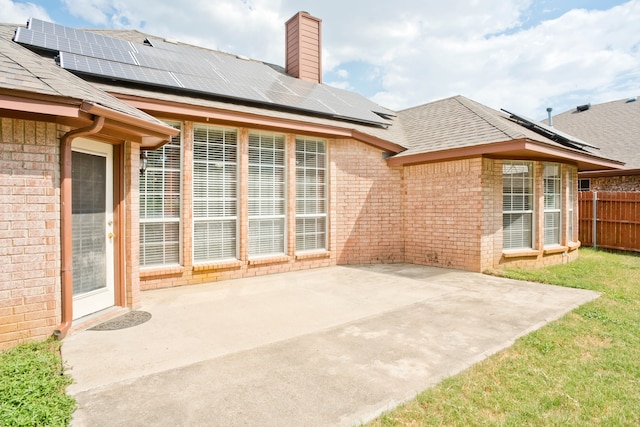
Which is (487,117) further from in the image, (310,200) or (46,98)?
(46,98)

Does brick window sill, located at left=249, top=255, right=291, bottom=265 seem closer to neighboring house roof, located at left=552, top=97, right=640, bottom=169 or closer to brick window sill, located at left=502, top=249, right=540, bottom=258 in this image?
brick window sill, located at left=502, top=249, right=540, bottom=258

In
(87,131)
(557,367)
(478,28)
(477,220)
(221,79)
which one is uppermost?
(478,28)

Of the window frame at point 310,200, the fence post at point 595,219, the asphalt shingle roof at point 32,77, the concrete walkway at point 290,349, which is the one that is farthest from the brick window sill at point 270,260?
the fence post at point 595,219

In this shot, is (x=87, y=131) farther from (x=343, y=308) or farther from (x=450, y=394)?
(x=450, y=394)

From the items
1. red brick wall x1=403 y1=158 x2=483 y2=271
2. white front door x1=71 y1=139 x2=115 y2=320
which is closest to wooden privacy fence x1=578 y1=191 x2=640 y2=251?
red brick wall x1=403 y1=158 x2=483 y2=271

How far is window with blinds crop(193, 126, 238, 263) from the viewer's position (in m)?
7.07

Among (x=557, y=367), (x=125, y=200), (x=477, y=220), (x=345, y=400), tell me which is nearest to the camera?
(x=345, y=400)

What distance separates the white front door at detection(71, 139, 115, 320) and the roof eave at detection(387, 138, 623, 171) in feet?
21.5

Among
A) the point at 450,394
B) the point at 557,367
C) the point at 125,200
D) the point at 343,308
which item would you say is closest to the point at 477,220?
the point at 343,308

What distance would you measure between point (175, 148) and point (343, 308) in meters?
4.38

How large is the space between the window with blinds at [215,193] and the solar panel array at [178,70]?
0.96 metres

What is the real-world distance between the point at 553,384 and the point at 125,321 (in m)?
4.99

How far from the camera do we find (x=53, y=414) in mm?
2490

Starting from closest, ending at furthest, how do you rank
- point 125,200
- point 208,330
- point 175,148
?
point 208,330 → point 125,200 → point 175,148
